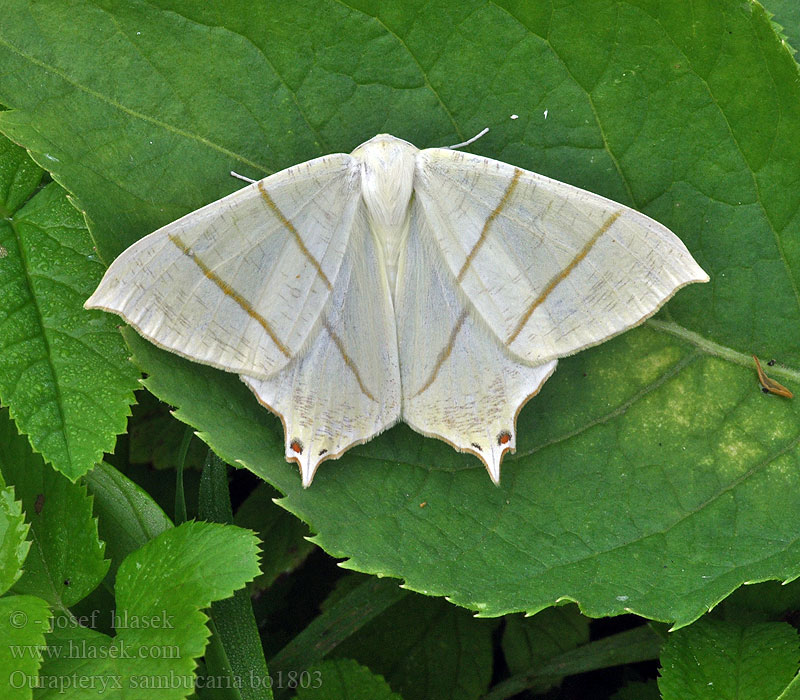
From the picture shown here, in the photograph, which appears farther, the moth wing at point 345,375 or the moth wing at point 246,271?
the moth wing at point 345,375

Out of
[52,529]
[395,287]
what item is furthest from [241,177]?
[52,529]

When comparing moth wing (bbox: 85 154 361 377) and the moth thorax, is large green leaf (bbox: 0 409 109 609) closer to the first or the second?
moth wing (bbox: 85 154 361 377)

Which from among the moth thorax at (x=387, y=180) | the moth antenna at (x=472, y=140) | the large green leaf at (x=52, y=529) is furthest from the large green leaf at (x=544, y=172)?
the large green leaf at (x=52, y=529)

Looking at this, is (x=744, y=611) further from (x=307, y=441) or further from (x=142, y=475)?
(x=142, y=475)

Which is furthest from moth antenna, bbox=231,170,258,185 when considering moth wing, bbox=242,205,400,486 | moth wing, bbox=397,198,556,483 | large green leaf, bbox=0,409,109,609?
large green leaf, bbox=0,409,109,609

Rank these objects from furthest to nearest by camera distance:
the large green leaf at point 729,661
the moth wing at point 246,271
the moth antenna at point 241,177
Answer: the moth antenna at point 241,177 → the large green leaf at point 729,661 → the moth wing at point 246,271

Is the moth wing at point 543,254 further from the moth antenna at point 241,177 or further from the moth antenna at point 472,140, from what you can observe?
the moth antenna at point 241,177

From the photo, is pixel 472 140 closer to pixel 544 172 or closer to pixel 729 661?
pixel 544 172

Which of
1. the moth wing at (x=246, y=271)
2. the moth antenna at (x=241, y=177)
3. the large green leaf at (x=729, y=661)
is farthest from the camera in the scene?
the moth antenna at (x=241, y=177)

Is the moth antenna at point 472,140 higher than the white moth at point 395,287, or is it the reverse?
the moth antenna at point 472,140

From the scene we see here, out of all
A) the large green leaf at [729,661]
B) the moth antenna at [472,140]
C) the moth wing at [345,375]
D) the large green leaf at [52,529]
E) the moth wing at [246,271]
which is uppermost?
the moth antenna at [472,140]
